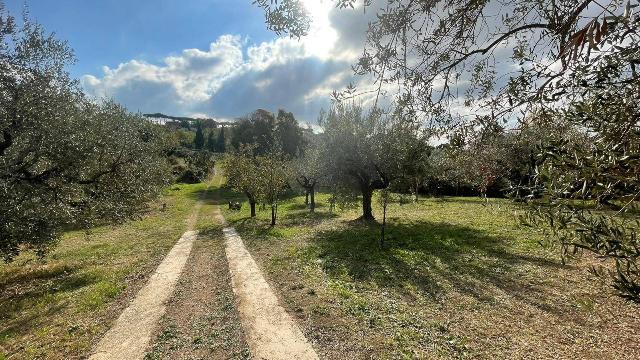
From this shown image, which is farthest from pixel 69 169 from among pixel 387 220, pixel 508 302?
pixel 387 220

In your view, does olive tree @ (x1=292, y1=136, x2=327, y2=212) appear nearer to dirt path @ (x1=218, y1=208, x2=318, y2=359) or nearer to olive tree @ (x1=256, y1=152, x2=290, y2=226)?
olive tree @ (x1=256, y1=152, x2=290, y2=226)

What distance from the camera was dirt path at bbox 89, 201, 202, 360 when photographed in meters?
11.1

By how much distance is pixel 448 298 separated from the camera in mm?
14211

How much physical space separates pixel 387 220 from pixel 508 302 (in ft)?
74.0

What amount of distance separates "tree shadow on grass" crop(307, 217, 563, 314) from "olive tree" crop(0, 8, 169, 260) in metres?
12.1

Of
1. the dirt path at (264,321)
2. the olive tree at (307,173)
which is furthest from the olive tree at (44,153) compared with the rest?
the olive tree at (307,173)

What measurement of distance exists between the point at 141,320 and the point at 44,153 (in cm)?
819

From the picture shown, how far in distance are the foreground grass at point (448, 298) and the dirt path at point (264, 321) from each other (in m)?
0.51

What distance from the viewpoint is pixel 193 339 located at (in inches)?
457

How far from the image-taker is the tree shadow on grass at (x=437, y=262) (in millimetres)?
→ 15133

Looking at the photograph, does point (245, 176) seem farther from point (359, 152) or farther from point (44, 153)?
point (44, 153)

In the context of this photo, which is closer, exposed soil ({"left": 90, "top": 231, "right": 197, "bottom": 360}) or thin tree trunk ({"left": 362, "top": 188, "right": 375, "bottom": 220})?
exposed soil ({"left": 90, "top": 231, "right": 197, "bottom": 360})

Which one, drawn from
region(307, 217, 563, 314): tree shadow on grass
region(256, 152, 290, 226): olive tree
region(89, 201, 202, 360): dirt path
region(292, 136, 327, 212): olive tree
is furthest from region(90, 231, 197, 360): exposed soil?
region(292, 136, 327, 212): olive tree

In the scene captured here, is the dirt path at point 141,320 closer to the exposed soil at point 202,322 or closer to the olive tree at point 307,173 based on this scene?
the exposed soil at point 202,322
